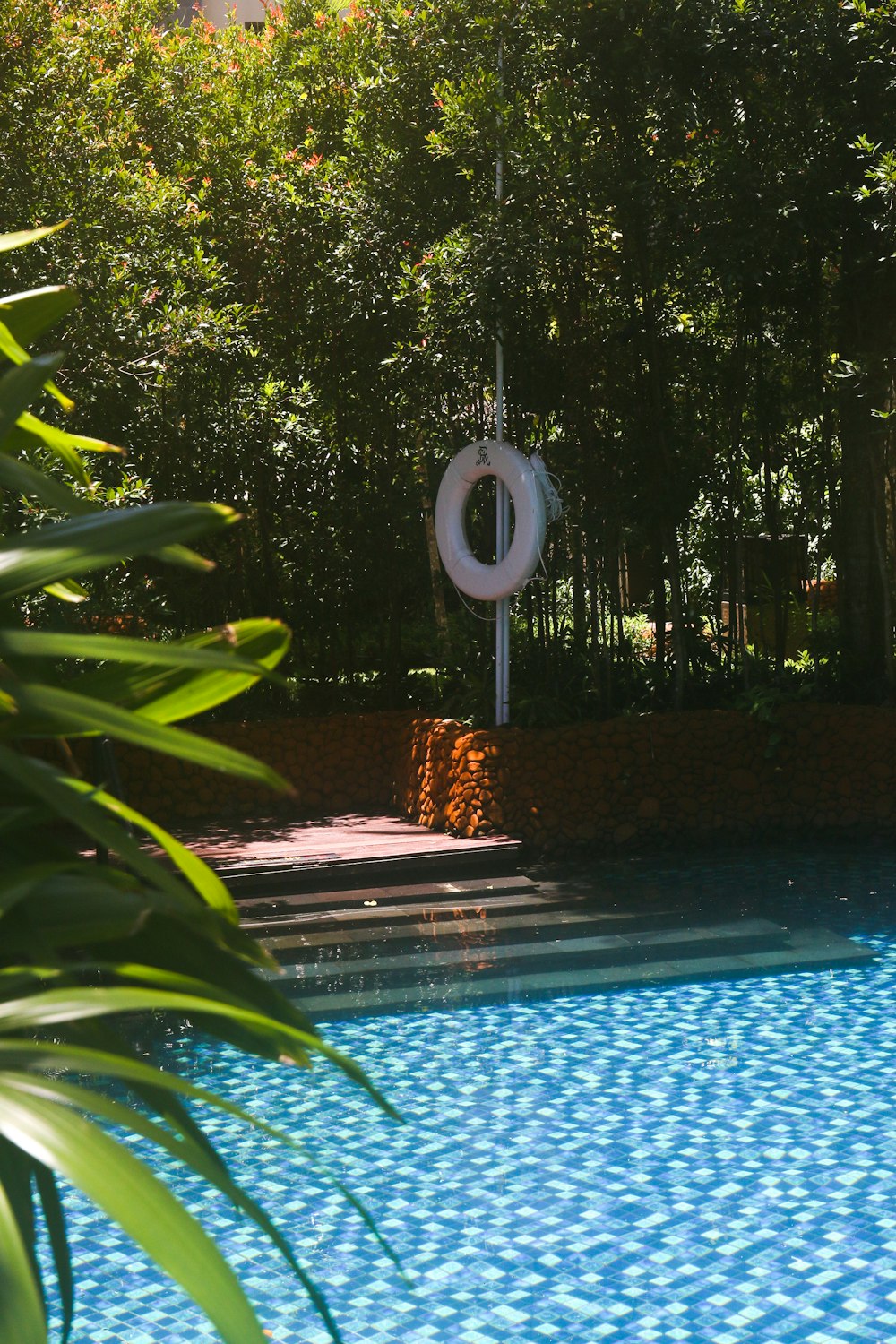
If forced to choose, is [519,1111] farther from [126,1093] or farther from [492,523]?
[492,523]

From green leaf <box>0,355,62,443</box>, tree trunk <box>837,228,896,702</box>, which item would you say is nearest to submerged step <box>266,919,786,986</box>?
tree trunk <box>837,228,896,702</box>

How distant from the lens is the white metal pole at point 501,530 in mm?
6727

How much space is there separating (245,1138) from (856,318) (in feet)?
17.5

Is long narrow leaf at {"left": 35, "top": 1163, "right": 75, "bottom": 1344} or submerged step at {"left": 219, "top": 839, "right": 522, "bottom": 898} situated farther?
submerged step at {"left": 219, "top": 839, "right": 522, "bottom": 898}

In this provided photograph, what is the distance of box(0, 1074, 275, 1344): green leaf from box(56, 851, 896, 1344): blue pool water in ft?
7.31

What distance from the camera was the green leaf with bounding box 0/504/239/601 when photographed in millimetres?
763

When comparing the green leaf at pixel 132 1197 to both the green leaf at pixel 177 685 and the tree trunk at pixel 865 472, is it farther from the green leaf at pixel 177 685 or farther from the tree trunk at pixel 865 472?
the tree trunk at pixel 865 472

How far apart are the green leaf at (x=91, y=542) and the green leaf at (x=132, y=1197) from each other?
0.93 feet

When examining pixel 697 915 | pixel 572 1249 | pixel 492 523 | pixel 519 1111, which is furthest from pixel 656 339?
pixel 572 1249

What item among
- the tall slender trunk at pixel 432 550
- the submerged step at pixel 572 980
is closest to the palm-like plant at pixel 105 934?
the submerged step at pixel 572 980

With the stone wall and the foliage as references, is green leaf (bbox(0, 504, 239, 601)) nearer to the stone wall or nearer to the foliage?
the foliage

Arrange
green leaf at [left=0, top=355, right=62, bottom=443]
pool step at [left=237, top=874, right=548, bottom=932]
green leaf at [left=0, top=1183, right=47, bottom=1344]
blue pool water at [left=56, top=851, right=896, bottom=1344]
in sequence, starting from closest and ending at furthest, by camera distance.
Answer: green leaf at [left=0, top=1183, right=47, bottom=1344] < green leaf at [left=0, top=355, right=62, bottom=443] < blue pool water at [left=56, top=851, right=896, bottom=1344] < pool step at [left=237, top=874, right=548, bottom=932]

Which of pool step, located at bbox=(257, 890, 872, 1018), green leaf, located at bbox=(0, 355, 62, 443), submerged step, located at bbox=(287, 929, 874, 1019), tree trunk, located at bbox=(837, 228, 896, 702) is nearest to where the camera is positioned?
green leaf, located at bbox=(0, 355, 62, 443)

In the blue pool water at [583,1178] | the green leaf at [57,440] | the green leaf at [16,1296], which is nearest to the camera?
the green leaf at [16,1296]
